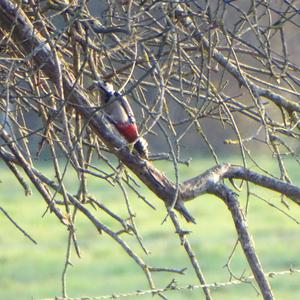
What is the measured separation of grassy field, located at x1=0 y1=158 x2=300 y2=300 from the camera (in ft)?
36.2

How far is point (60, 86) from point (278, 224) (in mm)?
12964

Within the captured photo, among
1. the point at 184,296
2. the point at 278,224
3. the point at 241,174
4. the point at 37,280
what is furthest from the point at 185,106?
the point at 278,224

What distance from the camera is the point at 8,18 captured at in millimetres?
3059

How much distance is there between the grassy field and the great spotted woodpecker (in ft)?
22.8

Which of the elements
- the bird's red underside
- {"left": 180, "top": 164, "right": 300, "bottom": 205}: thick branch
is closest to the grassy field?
{"left": 180, "top": 164, "right": 300, "bottom": 205}: thick branch

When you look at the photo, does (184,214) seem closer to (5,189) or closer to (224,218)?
(224,218)

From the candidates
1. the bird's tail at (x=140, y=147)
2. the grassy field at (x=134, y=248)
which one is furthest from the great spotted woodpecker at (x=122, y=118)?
the grassy field at (x=134, y=248)

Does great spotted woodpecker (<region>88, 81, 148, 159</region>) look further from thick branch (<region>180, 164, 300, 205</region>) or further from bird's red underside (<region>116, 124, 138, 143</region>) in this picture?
thick branch (<region>180, 164, 300, 205</region>)

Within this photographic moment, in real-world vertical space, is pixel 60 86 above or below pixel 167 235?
below

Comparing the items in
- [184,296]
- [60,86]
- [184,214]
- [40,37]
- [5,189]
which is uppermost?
[5,189]

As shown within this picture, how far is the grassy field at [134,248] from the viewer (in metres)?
11.0

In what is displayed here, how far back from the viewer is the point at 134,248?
13141mm

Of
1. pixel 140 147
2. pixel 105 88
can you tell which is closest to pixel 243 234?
pixel 140 147

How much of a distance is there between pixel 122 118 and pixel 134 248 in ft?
33.3
